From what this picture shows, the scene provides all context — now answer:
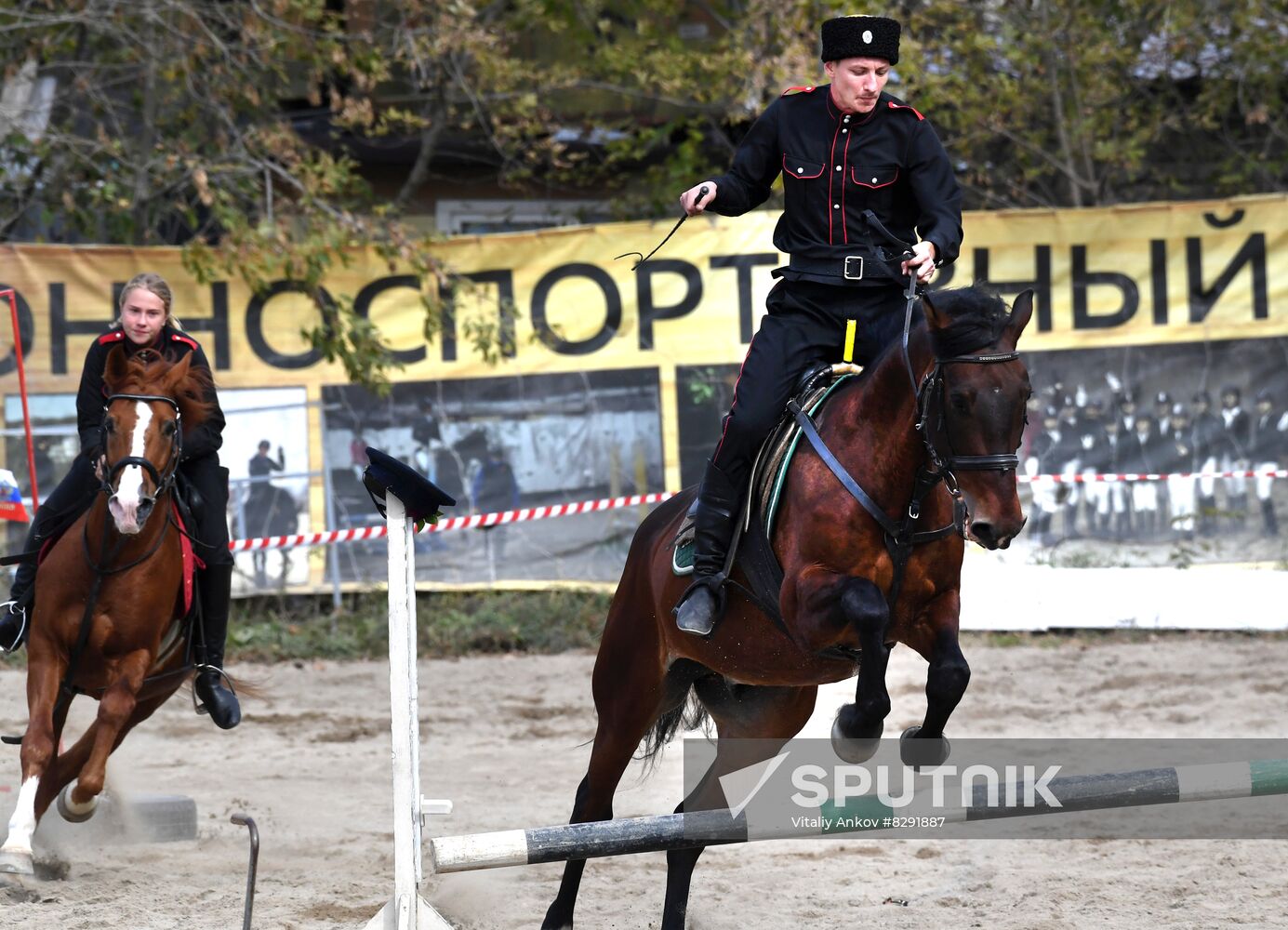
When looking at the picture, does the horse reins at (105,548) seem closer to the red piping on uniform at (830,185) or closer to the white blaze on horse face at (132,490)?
the white blaze on horse face at (132,490)

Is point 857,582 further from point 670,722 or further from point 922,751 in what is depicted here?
point 670,722

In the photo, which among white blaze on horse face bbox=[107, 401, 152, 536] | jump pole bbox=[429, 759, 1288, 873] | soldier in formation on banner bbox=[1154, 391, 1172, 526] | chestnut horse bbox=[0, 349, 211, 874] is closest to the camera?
jump pole bbox=[429, 759, 1288, 873]

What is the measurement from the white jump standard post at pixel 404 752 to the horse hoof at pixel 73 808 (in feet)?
7.20

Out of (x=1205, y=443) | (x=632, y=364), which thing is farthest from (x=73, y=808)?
(x=1205, y=443)

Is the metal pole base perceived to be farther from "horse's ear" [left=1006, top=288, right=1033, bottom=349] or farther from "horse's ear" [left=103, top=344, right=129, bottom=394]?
"horse's ear" [left=103, top=344, right=129, bottom=394]

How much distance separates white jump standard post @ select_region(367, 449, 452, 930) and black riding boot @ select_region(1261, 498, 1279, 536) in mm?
8436

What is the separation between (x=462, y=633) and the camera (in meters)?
11.3

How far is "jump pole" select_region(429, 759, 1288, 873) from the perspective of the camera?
159 inches

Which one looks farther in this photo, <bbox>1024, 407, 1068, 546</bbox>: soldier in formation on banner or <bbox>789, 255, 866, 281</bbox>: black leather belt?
<bbox>1024, 407, 1068, 546</bbox>: soldier in formation on banner

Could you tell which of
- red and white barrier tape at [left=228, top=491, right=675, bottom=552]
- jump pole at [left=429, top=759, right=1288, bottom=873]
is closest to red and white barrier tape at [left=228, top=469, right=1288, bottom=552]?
red and white barrier tape at [left=228, top=491, right=675, bottom=552]

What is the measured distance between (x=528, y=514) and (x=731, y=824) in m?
7.34

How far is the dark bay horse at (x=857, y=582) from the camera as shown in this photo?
426 centimetres

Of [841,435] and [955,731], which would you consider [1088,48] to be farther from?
[841,435]

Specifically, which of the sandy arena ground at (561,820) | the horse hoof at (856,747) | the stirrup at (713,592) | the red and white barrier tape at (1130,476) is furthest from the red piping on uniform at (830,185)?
the red and white barrier tape at (1130,476)
